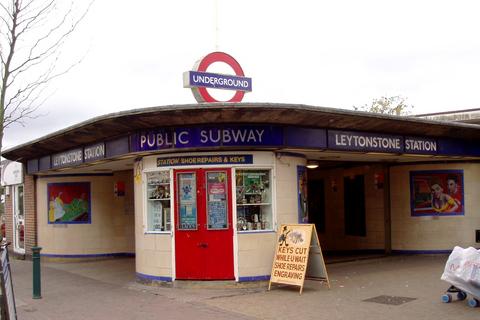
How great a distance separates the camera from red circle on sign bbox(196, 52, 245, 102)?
13555 millimetres

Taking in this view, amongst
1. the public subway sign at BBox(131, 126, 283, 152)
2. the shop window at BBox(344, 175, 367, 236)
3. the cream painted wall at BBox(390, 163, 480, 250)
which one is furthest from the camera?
the shop window at BBox(344, 175, 367, 236)

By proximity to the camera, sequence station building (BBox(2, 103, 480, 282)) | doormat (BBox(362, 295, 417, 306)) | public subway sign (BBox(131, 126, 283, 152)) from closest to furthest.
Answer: doormat (BBox(362, 295, 417, 306)), public subway sign (BBox(131, 126, 283, 152)), station building (BBox(2, 103, 480, 282))

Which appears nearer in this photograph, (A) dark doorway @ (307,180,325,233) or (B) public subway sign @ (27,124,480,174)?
(B) public subway sign @ (27,124,480,174)

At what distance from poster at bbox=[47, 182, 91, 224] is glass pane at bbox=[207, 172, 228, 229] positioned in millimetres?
7889

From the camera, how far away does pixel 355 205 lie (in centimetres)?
1858

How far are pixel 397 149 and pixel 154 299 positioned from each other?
22.4ft

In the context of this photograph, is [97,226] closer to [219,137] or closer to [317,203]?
[317,203]

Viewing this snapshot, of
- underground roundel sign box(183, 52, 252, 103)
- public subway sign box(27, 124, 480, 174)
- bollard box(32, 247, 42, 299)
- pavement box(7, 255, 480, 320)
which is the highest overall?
underground roundel sign box(183, 52, 252, 103)

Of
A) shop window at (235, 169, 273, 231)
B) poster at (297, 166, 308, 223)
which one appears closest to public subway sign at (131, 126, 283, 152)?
shop window at (235, 169, 273, 231)

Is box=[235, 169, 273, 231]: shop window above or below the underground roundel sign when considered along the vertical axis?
below

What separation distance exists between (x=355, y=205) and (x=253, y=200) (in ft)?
24.0

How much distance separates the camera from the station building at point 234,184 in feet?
38.5

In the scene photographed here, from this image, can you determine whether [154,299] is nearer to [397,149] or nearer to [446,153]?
[397,149]

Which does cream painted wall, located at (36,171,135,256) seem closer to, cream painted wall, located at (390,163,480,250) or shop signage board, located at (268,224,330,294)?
Answer: cream painted wall, located at (390,163,480,250)
